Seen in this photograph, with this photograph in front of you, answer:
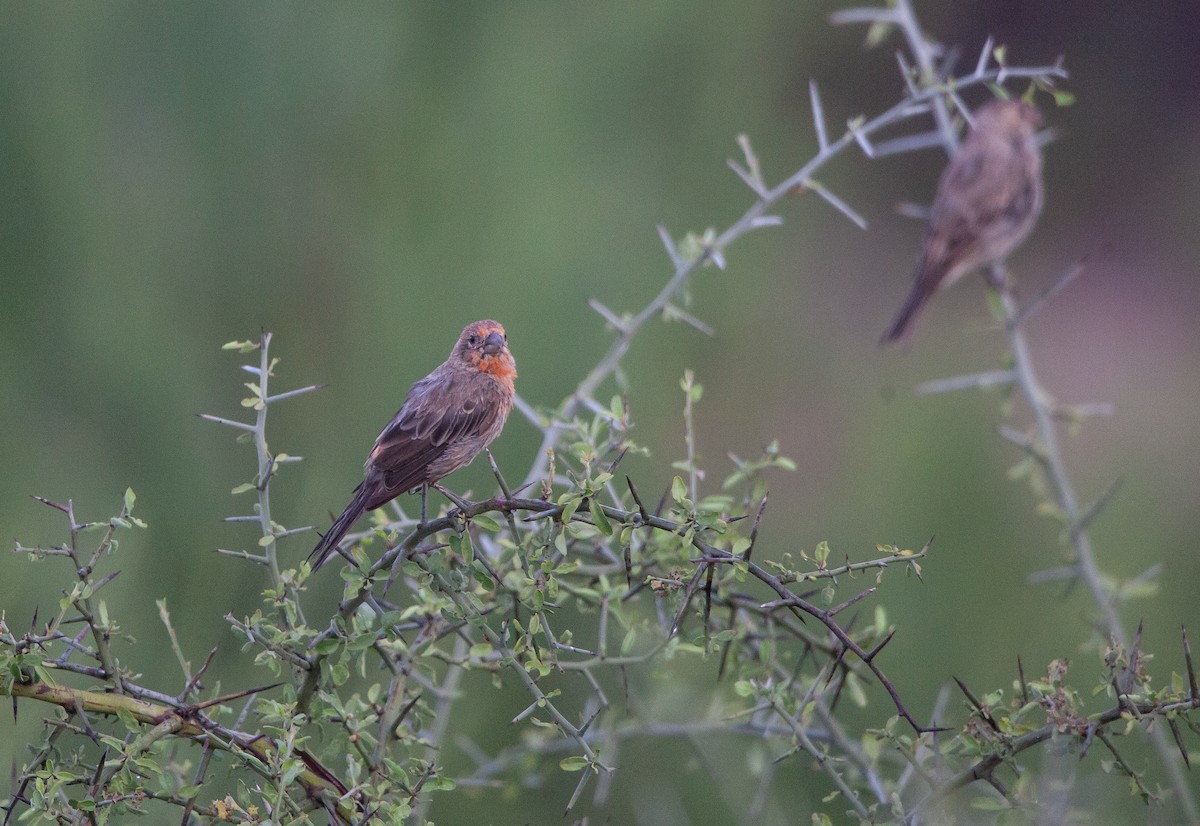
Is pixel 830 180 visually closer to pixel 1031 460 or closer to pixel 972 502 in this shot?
pixel 972 502

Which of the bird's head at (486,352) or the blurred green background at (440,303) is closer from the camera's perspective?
the bird's head at (486,352)

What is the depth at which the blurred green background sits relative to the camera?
450 cm

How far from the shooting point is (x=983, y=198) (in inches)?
128

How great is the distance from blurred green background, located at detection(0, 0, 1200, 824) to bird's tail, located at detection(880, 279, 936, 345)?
4.64ft

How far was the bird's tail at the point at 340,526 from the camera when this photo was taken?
263 centimetres

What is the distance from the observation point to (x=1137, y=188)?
7758 mm

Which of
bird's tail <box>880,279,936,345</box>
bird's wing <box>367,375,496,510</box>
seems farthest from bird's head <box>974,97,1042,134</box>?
bird's wing <box>367,375,496,510</box>

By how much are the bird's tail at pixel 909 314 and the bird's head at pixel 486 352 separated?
1.36 m

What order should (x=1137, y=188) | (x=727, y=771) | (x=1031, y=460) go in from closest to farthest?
1. (x=1031, y=460)
2. (x=727, y=771)
3. (x=1137, y=188)

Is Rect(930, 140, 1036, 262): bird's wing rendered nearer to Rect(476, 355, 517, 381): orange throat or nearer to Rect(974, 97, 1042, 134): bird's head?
Rect(974, 97, 1042, 134): bird's head

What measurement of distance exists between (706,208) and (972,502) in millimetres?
2071

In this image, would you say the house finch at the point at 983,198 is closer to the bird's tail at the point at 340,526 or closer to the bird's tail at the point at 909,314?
the bird's tail at the point at 909,314

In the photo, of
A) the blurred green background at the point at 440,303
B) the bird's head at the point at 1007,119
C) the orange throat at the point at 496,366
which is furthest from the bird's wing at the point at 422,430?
the bird's head at the point at 1007,119

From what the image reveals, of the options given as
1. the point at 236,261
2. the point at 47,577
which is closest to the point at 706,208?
the point at 236,261
